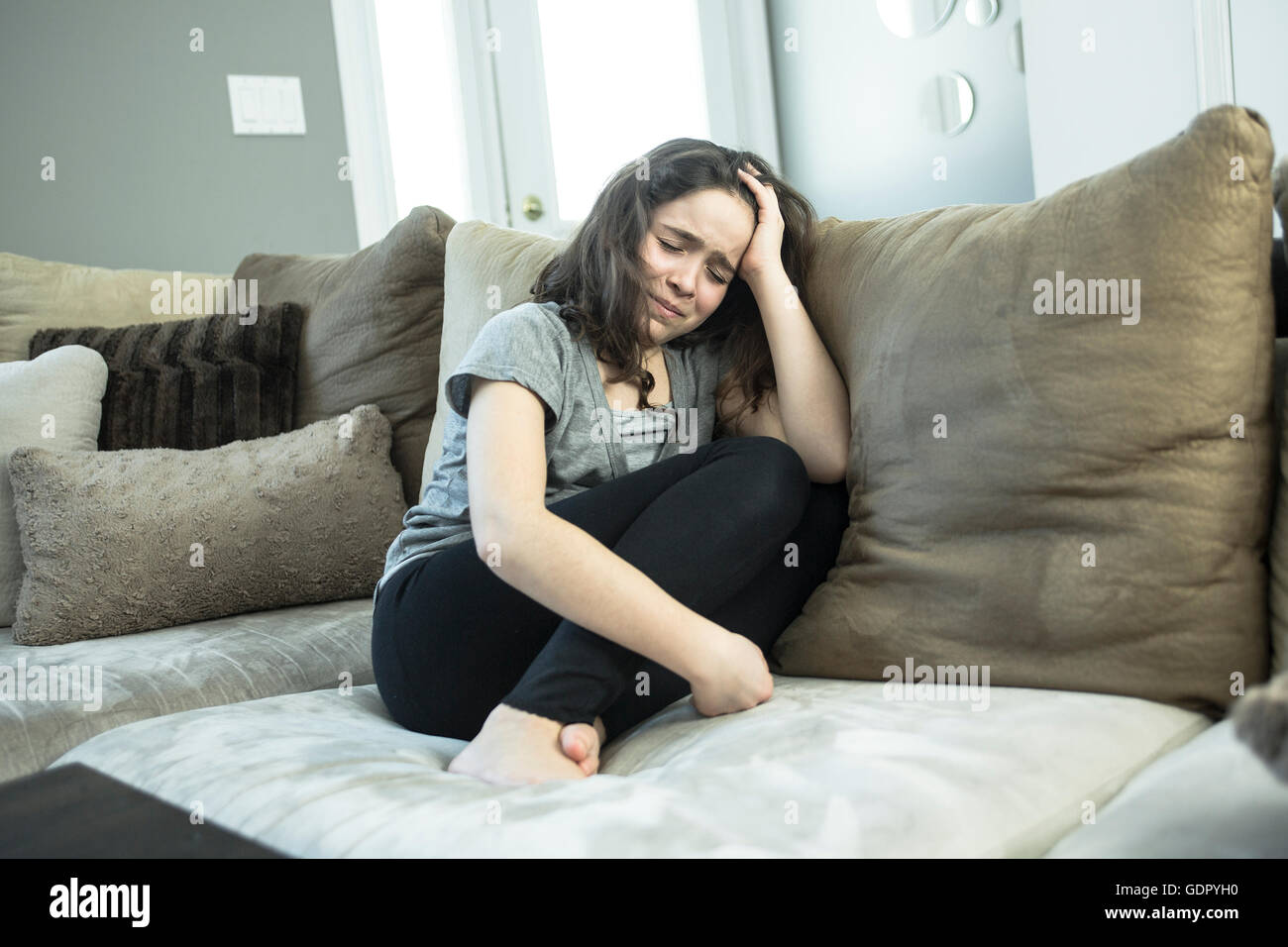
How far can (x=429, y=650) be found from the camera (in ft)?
3.45

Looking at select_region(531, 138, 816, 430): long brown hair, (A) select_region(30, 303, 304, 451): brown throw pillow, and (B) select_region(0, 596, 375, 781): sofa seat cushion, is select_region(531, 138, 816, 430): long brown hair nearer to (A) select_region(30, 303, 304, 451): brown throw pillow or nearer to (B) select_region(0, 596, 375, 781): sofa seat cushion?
(B) select_region(0, 596, 375, 781): sofa seat cushion

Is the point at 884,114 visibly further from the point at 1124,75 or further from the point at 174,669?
the point at 174,669

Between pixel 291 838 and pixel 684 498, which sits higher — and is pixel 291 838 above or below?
below

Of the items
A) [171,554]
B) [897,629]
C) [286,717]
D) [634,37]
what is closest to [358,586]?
[171,554]

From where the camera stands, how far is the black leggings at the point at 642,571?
0.99 meters

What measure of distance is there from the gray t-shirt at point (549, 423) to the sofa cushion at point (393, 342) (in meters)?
0.44

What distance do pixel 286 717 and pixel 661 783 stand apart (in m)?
0.46

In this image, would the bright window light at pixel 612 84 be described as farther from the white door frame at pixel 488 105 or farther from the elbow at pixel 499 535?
the elbow at pixel 499 535

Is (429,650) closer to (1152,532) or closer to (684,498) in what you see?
(684,498)

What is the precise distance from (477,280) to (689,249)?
42cm

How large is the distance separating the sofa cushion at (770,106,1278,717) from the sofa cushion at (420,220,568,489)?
565mm

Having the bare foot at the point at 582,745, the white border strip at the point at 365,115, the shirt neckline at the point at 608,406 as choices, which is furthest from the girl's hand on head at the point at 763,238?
the white border strip at the point at 365,115

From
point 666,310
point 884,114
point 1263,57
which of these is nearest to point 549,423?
point 666,310

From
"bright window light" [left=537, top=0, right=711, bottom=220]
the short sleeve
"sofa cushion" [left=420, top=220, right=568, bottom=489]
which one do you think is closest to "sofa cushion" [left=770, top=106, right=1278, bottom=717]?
the short sleeve
